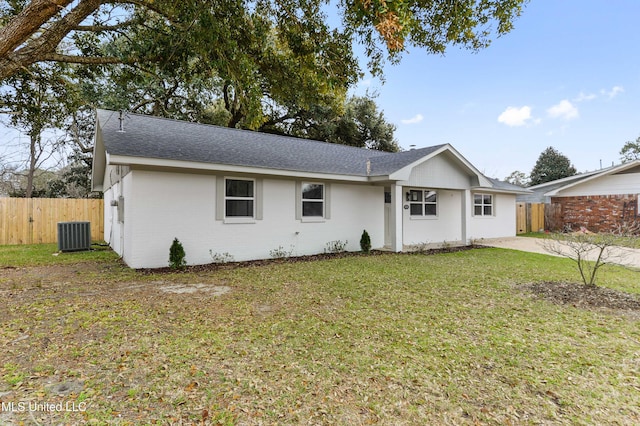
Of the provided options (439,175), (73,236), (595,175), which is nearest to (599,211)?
(595,175)

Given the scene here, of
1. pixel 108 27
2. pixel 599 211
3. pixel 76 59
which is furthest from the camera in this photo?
pixel 599 211

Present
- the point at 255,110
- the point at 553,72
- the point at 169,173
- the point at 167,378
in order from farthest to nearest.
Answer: the point at 553,72 < the point at 169,173 < the point at 255,110 < the point at 167,378

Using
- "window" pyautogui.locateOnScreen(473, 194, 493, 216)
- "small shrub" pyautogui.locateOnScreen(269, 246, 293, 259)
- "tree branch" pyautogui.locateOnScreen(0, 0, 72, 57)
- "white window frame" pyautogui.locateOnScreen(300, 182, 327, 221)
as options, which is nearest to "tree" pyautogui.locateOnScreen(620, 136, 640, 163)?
"window" pyautogui.locateOnScreen(473, 194, 493, 216)

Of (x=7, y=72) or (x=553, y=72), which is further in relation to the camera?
(x=553, y=72)

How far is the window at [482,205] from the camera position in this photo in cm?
1542

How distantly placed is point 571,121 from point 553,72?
9.11 metres

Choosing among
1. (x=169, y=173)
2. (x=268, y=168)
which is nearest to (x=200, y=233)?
(x=169, y=173)

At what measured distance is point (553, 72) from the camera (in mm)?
13703

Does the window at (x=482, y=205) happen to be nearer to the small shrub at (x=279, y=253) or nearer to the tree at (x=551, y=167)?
the small shrub at (x=279, y=253)

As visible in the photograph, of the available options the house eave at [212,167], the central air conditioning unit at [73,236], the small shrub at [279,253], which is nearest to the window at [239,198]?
the house eave at [212,167]

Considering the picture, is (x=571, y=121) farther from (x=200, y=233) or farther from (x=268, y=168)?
(x=200, y=233)

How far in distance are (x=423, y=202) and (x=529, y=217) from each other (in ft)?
33.4

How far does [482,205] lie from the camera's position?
15.6 meters

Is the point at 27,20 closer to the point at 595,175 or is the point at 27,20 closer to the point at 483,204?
the point at 483,204
